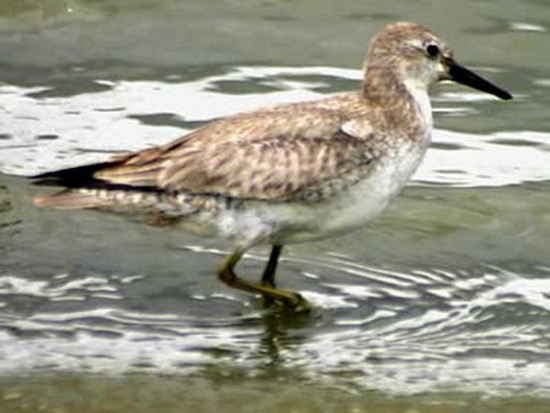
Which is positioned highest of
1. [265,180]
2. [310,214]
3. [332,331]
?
[265,180]

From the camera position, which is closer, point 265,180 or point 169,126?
Result: point 265,180

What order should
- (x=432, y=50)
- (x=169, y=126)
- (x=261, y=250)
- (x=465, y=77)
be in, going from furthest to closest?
1. (x=169, y=126)
2. (x=261, y=250)
3. (x=465, y=77)
4. (x=432, y=50)

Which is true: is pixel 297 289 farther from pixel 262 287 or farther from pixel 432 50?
pixel 432 50

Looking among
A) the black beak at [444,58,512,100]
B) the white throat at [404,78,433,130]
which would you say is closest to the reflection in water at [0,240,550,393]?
the white throat at [404,78,433,130]

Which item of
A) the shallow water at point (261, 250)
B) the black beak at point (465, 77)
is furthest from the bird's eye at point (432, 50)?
the shallow water at point (261, 250)

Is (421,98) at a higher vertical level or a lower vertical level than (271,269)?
higher

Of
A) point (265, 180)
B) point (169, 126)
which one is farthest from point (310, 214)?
point (169, 126)

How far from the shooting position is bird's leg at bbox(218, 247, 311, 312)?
8.65m

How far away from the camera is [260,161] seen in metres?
8.54

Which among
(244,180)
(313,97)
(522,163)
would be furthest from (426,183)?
(244,180)

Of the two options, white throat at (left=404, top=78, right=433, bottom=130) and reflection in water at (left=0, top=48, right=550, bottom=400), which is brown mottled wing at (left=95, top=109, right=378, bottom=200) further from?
reflection in water at (left=0, top=48, right=550, bottom=400)

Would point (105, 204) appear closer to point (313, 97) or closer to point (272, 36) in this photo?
point (313, 97)

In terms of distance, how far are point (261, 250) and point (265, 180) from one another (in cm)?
111

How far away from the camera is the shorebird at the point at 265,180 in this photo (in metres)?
8.51
